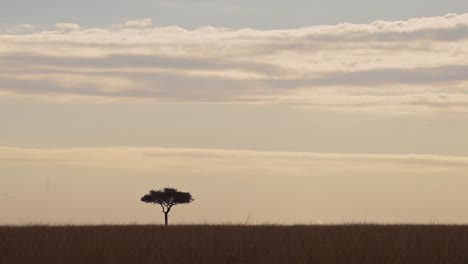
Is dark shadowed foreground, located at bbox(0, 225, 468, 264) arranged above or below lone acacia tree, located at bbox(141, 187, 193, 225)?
below

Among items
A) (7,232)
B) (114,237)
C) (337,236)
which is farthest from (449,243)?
(7,232)

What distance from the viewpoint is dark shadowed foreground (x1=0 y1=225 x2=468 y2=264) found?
1736 centimetres

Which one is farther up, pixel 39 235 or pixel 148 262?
pixel 39 235

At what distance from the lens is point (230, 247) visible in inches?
742

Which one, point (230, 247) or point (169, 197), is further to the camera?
point (169, 197)

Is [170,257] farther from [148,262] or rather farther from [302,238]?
[302,238]

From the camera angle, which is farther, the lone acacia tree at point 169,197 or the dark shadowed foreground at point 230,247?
the lone acacia tree at point 169,197

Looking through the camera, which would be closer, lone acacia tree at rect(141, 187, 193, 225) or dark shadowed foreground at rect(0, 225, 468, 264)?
dark shadowed foreground at rect(0, 225, 468, 264)

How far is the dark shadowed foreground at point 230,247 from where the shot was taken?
57.0 feet

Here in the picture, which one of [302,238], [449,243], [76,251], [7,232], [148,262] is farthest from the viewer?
[7,232]

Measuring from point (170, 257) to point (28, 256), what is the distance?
3224 mm

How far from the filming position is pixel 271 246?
19562 millimetres

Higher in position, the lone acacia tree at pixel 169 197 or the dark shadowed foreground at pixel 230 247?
the lone acacia tree at pixel 169 197

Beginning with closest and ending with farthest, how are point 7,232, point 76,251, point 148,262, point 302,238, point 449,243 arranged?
point 148,262
point 76,251
point 449,243
point 302,238
point 7,232
